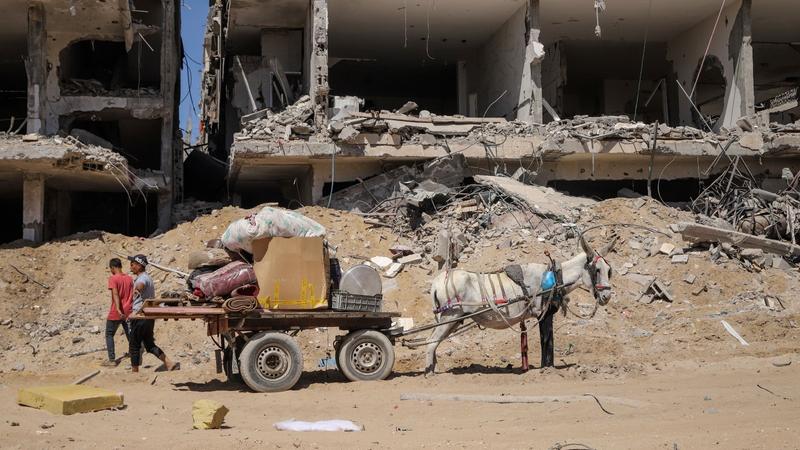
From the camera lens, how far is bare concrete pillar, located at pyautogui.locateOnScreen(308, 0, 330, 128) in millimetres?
18734

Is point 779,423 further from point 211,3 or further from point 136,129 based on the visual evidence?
point 211,3

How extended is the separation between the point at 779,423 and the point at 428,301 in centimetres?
807

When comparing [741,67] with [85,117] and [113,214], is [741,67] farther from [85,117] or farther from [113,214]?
[113,214]

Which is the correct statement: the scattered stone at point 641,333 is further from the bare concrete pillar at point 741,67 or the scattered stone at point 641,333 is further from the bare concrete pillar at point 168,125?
the bare concrete pillar at point 168,125

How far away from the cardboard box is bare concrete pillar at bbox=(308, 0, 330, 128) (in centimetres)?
826

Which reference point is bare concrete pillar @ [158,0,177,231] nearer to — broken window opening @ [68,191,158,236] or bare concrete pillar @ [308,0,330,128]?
broken window opening @ [68,191,158,236]

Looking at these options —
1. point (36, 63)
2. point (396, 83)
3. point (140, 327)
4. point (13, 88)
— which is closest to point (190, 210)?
point (36, 63)

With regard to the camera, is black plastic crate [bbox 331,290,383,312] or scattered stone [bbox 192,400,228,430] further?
black plastic crate [bbox 331,290,383,312]

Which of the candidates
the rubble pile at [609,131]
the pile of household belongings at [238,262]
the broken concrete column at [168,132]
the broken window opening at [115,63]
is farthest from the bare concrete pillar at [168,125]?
the pile of household belongings at [238,262]

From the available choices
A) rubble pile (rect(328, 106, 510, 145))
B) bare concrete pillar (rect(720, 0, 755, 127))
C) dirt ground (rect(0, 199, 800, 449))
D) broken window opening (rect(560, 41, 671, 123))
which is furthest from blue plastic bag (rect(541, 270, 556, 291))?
broken window opening (rect(560, 41, 671, 123))

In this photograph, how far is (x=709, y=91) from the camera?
26891 mm

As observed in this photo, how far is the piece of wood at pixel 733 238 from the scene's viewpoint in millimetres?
16016

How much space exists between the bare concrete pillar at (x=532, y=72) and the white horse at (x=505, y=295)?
9.34m

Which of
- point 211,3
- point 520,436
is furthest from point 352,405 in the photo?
point 211,3
